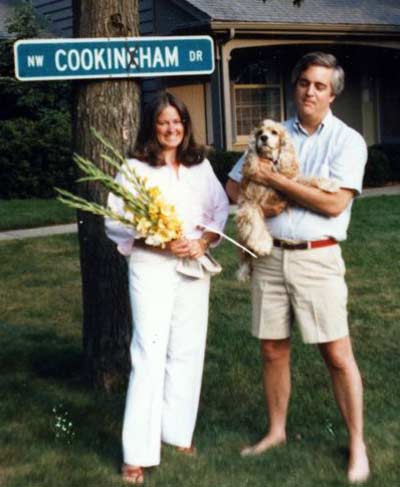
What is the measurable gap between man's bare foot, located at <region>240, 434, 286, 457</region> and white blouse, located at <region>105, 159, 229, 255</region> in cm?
113

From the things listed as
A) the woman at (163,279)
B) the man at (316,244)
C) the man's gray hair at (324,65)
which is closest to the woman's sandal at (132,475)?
the woman at (163,279)

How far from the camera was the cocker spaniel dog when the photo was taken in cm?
396

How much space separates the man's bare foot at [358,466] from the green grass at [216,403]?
1.9 inches

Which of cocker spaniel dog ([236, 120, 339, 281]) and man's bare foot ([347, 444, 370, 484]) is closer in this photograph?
cocker spaniel dog ([236, 120, 339, 281])

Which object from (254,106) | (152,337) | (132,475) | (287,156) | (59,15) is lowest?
(132,475)

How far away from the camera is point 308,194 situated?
157 inches

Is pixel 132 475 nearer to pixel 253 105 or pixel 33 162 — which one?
pixel 33 162

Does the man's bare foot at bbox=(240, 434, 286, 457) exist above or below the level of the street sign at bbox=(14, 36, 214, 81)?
below

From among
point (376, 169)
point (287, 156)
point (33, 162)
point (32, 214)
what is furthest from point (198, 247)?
point (376, 169)

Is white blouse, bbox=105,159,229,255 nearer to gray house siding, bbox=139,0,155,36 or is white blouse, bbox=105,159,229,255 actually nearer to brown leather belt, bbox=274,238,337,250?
brown leather belt, bbox=274,238,337,250

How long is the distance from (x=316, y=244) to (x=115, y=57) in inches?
69.5

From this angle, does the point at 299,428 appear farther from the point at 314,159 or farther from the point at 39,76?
the point at 39,76

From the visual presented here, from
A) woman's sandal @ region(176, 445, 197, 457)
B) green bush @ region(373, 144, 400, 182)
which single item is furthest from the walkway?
green bush @ region(373, 144, 400, 182)

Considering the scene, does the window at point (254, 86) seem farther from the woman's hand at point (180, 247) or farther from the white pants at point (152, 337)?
the woman's hand at point (180, 247)
